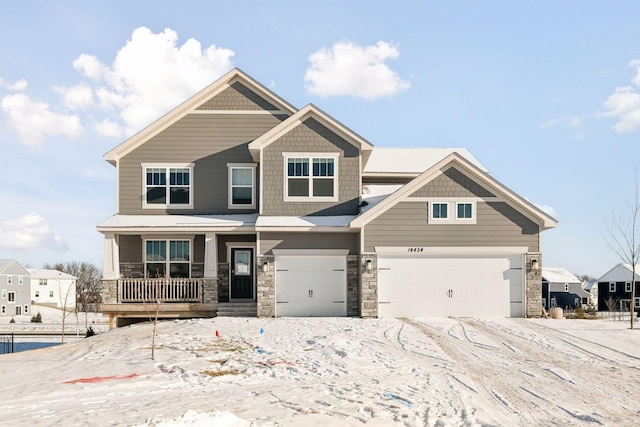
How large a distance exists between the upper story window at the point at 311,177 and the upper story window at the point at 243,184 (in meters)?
2.13

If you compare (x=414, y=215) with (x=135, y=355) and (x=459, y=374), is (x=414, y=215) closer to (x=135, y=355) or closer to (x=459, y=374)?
(x=459, y=374)

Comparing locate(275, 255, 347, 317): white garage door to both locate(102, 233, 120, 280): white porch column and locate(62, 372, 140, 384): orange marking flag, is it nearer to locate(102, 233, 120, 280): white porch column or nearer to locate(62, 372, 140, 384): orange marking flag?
locate(102, 233, 120, 280): white porch column

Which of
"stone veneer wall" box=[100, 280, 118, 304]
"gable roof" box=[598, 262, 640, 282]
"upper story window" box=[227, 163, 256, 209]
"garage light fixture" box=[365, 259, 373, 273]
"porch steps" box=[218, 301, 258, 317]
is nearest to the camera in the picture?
"garage light fixture" box=[365, 259, 373, 273]

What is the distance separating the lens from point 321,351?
39.3 feet

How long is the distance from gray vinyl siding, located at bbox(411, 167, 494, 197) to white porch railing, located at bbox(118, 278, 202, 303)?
8.55 meters

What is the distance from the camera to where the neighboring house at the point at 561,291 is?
212ft

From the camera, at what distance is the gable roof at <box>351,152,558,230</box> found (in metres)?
17.8

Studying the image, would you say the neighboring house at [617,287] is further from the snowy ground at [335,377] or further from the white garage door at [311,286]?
the white garage door at [311,286]

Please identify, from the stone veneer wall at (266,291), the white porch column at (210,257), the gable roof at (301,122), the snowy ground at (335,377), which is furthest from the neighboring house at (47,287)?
the snowy ground at (335,377)

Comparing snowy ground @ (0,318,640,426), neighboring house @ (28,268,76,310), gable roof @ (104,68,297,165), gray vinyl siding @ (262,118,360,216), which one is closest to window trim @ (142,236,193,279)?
gable roof @ (104,68,297,165)

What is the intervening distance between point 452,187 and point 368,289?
4.48 m

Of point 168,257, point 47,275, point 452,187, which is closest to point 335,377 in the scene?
point 452,187

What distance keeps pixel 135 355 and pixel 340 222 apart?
8.38 meters

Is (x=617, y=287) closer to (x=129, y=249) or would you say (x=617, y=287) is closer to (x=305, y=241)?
(x=305, y=241)
